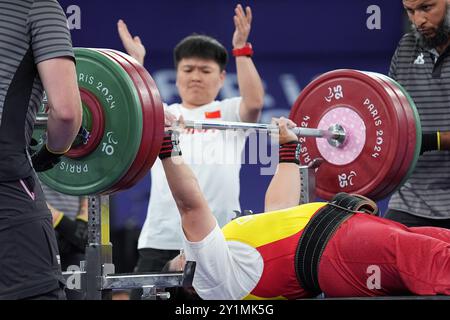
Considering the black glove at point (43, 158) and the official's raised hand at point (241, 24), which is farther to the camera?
the official's raised hand at point (241, 24)

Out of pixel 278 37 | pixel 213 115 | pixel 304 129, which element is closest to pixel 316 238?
pixel 304 129

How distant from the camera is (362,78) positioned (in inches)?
149

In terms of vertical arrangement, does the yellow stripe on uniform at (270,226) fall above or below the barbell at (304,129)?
below

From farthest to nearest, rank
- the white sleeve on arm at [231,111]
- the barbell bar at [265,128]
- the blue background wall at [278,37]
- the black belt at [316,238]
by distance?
the blue background wall at [278,37], the white sleeve on arm at [231,111], the barbell bar at [265,128], the black belt at [316,238]

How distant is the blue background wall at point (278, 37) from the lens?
597 centimetres

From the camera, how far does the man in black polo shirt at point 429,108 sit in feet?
11.5

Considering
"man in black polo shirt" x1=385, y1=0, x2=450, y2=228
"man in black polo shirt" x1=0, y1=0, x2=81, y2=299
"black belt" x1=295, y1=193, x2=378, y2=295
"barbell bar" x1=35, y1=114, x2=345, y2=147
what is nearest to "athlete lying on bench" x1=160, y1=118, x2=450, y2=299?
"black belt" x1=295, y1=193, x2=378, y2=295

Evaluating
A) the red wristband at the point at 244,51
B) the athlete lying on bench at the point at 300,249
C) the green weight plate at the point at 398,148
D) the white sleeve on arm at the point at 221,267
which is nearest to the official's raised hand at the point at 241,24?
the red wristband at the point at 244,51

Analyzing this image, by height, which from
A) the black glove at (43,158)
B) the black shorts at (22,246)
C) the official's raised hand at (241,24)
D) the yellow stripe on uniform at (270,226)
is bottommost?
the yellow stripe on uniform at (270,226)

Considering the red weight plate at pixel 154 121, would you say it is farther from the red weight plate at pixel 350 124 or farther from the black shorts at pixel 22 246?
the red weight plate at pixel 350 124

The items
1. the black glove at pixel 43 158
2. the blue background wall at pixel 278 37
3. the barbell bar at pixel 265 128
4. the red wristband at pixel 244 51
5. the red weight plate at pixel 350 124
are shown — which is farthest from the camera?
the blue background wall at pixel 278 37

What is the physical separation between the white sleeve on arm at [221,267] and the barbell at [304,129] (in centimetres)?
36
